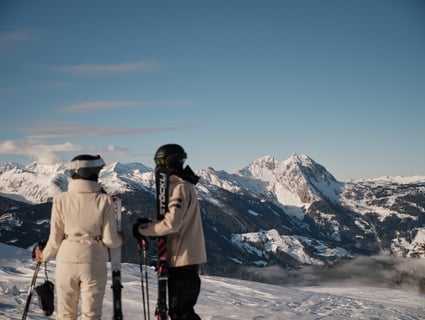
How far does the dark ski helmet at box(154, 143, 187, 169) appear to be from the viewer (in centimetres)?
696

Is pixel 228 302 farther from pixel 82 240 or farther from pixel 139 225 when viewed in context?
pixel 82 240

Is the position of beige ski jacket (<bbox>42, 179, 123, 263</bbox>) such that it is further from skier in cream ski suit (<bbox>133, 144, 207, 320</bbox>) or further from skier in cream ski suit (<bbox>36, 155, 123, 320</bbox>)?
skier in cream ski suit (<bbox>133, 144, 207, 320</bbox>)

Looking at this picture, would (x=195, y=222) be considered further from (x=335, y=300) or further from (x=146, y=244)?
(x=335, y=300)

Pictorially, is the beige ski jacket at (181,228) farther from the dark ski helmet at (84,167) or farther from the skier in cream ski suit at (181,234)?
the dark ski helmet at (84,167)

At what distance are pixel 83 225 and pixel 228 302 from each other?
352 inches

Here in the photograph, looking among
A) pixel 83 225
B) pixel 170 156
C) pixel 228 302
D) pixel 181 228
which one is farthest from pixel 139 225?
pixel 228 302

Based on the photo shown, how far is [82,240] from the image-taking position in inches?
248

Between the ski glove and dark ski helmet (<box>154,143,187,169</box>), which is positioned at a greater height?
dark ski helmet (<box>154,143,187,169</box>)

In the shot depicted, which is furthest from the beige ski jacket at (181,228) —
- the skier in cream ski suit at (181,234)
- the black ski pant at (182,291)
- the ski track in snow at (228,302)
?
the ski track in snow at (228,302)

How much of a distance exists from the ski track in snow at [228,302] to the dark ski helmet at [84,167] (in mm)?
5019

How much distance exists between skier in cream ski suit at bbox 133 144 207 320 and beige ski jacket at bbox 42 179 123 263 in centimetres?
63

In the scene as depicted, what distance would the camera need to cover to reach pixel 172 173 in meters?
6.97

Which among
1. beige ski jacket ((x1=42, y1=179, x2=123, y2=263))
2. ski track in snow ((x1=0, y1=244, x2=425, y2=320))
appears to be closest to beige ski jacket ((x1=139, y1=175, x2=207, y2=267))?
beige ski jacket ((x1=42, y1=179, x2=123, y2=263))

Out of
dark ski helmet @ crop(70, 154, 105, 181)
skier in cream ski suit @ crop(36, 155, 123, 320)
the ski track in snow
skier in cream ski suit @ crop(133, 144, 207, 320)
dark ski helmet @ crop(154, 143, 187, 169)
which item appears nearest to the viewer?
skier in cream ski suit @ crop(36, 155, 123, 320)
